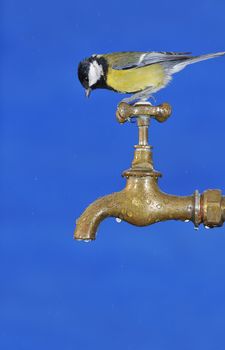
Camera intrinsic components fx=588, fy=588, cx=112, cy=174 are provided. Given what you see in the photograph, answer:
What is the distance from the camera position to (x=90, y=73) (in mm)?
1122

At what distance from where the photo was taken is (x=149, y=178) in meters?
1.03

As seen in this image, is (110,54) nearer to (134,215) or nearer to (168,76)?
(168,76)

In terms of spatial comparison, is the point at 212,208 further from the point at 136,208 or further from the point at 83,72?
the point at 83,72

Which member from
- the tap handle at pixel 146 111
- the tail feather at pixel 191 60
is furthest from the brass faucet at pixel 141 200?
the tail feather at pixel 191 60

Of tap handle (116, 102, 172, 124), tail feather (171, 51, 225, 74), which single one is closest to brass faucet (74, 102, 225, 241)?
tap handle (116, 102, 172, 124)

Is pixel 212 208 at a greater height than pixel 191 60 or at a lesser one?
lesser

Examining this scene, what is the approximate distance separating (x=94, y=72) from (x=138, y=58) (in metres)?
0.09

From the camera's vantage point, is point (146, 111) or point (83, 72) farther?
point (83, 72)

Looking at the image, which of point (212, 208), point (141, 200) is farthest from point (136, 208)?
point (212, 208)

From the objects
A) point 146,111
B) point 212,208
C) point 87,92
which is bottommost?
point 212,208

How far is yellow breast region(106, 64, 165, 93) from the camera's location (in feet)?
3.74

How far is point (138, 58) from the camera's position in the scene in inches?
45.2

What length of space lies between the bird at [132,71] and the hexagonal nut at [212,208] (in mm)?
239

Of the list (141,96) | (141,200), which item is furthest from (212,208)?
(141,96)
